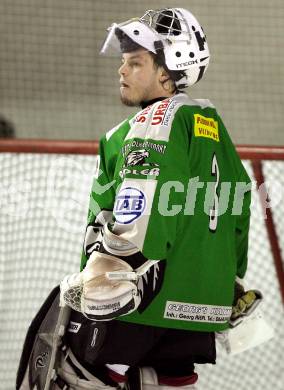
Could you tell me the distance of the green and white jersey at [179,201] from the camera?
1890 millimetres

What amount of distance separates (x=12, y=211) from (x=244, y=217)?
1168 mm

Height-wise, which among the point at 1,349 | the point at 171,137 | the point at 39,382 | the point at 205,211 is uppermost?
the point at 171,137

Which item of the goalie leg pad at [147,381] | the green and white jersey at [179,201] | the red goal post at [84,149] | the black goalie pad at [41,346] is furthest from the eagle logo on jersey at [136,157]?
the red goal post at [84,149]

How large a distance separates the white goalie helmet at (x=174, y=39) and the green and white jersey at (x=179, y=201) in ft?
0.34

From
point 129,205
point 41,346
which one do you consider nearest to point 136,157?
point 129,205

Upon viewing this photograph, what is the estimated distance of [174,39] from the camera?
220 cm

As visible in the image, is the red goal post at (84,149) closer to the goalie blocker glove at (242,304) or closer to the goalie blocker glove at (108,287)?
the goalie blocker glove at (242,304)

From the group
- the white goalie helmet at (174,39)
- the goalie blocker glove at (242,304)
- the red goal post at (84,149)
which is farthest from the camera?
the red goal post at (84,149)

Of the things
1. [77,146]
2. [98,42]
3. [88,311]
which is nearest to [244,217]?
[88,311]

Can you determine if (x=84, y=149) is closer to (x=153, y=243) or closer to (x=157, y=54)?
(x=157, y=54)

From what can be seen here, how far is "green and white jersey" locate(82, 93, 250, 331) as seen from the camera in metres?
1.89

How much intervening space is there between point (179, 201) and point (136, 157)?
13 centimetres

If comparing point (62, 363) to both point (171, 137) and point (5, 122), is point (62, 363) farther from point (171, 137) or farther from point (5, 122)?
point (5, 122)

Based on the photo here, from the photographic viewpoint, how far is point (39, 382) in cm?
207
